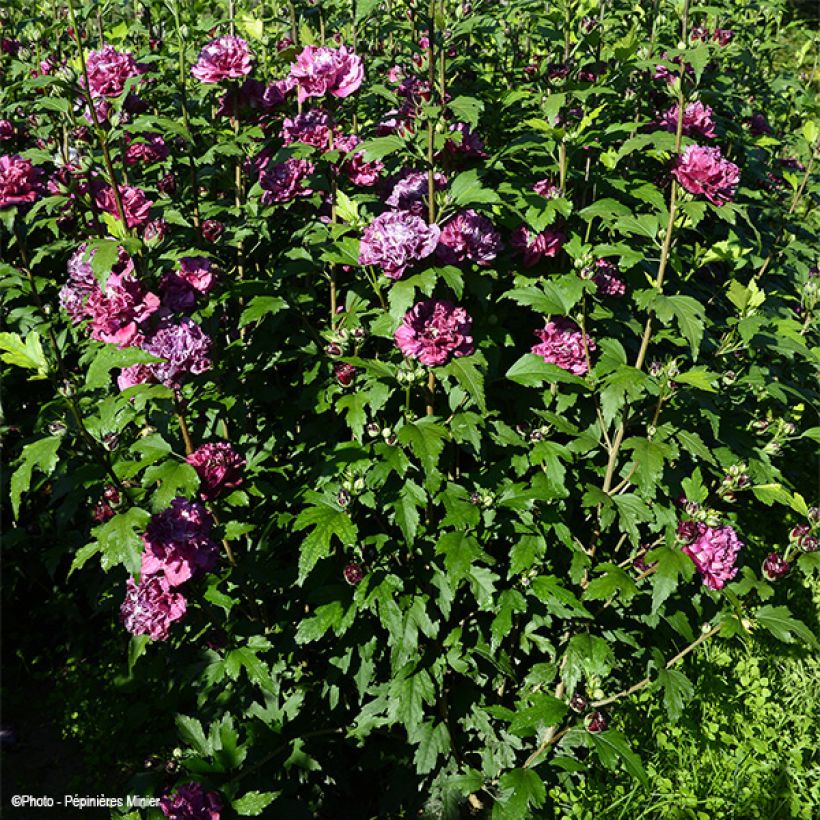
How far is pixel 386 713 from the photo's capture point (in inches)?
120

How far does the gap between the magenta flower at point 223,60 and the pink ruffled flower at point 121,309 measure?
0.99 metres

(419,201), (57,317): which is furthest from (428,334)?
(57,317)

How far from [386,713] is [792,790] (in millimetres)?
1929

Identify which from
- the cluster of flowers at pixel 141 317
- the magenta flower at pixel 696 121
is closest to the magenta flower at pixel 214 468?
the cluster of flowers at pixel 141 317

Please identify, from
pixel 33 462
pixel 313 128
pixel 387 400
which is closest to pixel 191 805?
pixel 33 462

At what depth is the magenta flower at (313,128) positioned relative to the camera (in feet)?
9.68

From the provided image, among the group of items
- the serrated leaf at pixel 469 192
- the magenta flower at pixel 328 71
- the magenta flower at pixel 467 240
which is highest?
the magenta flower at pixel 328 71

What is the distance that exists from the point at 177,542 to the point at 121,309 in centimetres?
81

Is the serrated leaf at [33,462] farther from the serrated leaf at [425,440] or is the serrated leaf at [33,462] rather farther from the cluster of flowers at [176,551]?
the serrated leaf at [425,440]

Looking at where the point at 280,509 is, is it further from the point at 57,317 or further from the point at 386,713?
the point at 57,317

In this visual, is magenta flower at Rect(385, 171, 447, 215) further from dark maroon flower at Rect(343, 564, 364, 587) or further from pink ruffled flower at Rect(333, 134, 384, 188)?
dark maroon flower at Rect(343, 564, 364, 587)

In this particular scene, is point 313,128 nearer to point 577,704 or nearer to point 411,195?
point 411,195

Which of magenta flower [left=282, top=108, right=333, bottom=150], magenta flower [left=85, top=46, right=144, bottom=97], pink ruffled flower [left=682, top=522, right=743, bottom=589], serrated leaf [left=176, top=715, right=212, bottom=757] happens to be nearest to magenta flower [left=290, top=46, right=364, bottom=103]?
magenta flower [left=282, top=108, right=333, bottom=150]

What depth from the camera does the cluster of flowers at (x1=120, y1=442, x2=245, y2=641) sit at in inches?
95.7
